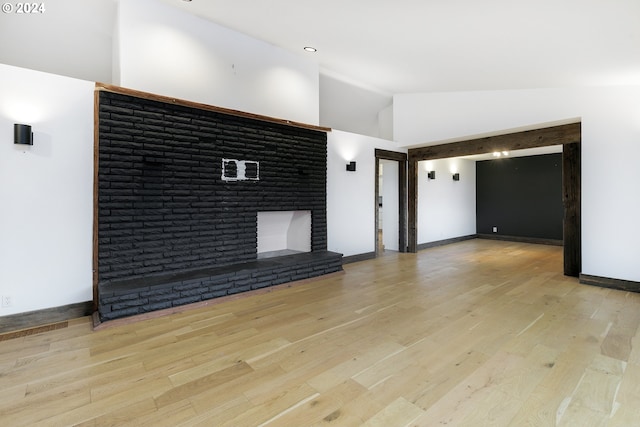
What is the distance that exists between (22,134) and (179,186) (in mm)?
1385

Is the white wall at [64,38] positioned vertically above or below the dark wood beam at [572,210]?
above

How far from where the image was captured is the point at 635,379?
1970 mm

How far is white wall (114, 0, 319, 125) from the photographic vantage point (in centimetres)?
348

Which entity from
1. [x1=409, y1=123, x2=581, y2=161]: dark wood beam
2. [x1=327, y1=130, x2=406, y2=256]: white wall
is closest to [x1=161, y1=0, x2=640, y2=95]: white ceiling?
[x1=409, y1=123, x2=581, y2=161]: dark wood beam

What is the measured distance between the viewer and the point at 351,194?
5.68 m

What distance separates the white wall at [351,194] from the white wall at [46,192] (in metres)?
→ 3.34

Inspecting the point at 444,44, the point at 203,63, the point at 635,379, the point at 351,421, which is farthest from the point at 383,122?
the point at 351,421

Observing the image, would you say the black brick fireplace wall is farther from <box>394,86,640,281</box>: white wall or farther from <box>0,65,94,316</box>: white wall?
<box>394,86,640,281</box>: white wall

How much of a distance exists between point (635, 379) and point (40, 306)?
4683 mm

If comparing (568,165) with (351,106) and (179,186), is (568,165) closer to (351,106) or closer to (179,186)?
(351,106)

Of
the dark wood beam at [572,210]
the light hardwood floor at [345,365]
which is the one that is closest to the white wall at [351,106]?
the dark wood beam at [572,210]

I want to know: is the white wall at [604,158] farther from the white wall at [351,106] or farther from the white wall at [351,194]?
the white wall at [351,106]

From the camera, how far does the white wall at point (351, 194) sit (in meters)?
5.38

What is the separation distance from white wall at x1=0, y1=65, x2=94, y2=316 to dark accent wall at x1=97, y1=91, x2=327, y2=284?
16 cm
